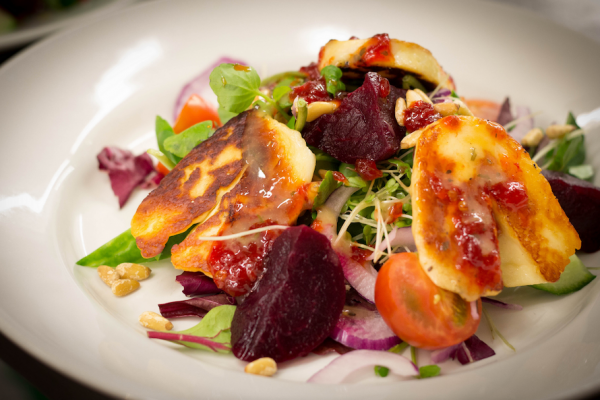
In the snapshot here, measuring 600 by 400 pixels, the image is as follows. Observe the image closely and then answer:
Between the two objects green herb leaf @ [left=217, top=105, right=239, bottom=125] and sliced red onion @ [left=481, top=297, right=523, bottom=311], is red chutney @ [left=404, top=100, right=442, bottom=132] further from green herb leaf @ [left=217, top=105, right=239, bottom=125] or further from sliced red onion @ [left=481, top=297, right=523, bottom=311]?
green herb leaf @ [left=217, top=105, right=239, bottom=125]

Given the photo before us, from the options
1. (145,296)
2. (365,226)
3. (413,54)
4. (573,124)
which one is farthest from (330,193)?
(573,124)

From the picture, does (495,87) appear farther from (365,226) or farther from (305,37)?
(365,226)

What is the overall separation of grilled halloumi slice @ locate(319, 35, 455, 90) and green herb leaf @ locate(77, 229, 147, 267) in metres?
1.56

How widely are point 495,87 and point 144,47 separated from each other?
10.0 ft

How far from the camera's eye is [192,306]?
2.22 m

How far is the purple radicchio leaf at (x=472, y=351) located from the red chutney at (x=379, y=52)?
150 centimetres

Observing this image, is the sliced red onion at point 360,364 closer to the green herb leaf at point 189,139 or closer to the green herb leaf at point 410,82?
the green herb leaf at point 410,82

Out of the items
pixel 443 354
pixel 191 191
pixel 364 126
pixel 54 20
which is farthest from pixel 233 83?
pixel 54 20

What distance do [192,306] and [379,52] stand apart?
1675mm

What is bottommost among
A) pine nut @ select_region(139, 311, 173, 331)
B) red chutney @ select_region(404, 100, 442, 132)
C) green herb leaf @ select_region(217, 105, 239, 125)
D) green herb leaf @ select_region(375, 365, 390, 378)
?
green herb leaf @ select_region(375, 365, 390, 378)

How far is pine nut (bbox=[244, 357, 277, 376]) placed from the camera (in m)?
1.79

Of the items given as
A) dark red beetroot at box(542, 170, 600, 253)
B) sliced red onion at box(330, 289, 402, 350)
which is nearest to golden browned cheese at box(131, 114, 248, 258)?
sliced red onion at box(330, 289, 402, 350)

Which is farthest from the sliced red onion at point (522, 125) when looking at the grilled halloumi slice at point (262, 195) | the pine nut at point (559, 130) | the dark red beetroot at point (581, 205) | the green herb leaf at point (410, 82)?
the grilled halloumi slice at point (262, 195)

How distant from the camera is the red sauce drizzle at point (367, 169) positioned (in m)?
2.30
